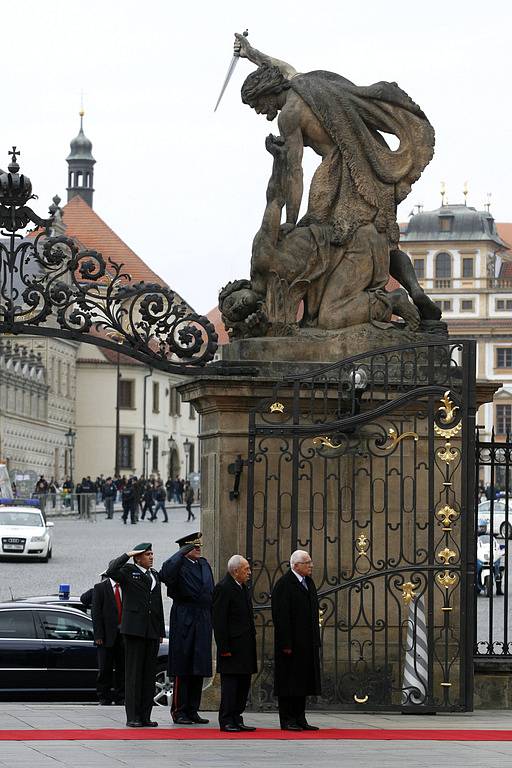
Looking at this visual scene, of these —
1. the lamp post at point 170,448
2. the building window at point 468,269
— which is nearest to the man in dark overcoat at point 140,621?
the building window at point 468,269

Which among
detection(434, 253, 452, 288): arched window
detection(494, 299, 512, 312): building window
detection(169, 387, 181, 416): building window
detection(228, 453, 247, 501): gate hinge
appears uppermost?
detection(434, 253, 452, 288): arched window

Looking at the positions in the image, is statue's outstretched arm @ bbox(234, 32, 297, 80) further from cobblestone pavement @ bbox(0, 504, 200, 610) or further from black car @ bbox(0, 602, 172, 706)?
cobblestone pavement @ bbox(0, 504, 200, 610)

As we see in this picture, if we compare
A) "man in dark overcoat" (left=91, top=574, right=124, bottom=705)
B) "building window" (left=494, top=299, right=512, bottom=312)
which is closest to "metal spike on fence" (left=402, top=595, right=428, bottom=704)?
"man in dark overcoat" (left=91, top=574, right=124, bottom=705)

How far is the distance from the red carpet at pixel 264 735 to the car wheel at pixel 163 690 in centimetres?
468

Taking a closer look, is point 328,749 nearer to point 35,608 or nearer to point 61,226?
point 35,608

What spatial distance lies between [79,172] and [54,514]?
70.7m

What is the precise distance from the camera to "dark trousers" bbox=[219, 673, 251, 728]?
12.9 metres

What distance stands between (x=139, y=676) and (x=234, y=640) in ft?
2.75

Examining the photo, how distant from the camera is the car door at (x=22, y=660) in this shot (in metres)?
18.2

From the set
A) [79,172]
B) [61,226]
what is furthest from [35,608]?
[79,172]

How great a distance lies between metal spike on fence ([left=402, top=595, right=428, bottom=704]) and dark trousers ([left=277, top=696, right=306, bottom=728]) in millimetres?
1280

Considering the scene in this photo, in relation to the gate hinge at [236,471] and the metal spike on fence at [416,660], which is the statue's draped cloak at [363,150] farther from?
the metal spike on fence at [416,660]

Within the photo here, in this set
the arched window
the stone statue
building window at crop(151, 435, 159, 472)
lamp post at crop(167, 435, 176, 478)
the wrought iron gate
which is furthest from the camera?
lamp post at crop(167, 435, 176, 478)

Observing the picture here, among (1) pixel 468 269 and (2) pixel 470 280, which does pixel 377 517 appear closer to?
(2) pixel 470 280
